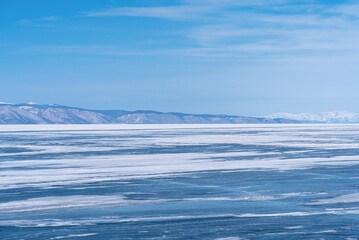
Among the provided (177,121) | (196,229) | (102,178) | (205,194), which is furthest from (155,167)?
(177,121)

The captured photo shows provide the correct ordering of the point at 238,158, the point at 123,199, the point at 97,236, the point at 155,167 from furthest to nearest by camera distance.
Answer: the point at 238,158 → the point at 155,167 → the point at 123,199 → the point at 97,236

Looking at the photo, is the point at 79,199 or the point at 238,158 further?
the point at 238,158

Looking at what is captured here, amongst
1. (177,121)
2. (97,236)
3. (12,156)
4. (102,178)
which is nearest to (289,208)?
(97,236)

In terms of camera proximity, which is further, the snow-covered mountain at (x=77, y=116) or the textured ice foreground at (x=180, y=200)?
the snow-covered mountain at (x=77, y=116)

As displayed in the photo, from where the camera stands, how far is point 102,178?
12.4 metres

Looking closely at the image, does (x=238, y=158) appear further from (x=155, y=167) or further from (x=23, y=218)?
(x=23, y=218)

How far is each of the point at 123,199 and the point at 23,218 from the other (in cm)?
207

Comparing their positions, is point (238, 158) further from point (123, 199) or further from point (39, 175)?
point (123, 199)

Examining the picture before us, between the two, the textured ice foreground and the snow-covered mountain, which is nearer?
the textured ice foreground

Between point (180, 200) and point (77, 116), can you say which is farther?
point (77, 116)

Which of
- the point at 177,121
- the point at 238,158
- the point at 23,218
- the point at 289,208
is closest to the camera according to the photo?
the point at 23,218

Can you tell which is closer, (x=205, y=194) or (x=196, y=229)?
(x=196, y=229)

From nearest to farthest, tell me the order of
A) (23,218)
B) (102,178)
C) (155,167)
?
(23,218), (102,178), (155,167)

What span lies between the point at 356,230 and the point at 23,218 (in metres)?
4.54
